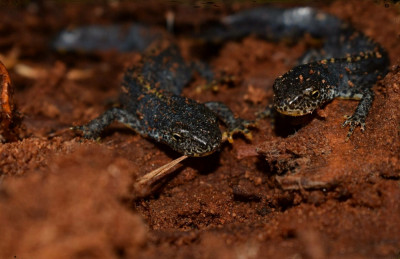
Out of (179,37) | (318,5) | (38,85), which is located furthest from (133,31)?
(318,5)

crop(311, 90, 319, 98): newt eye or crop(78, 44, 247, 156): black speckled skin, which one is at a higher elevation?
crop(311, 90, 319, 98): newt eye

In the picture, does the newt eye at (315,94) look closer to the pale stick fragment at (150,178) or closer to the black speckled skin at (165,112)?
the black speckled skin at (165,112)

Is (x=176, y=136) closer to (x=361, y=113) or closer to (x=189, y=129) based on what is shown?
(x=189, y=129)

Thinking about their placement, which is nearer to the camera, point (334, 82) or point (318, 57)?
point (334, 82)

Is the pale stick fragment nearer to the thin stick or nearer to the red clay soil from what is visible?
the thin stick

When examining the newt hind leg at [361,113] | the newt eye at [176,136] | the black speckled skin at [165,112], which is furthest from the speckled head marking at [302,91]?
the newt eye at [176,136]

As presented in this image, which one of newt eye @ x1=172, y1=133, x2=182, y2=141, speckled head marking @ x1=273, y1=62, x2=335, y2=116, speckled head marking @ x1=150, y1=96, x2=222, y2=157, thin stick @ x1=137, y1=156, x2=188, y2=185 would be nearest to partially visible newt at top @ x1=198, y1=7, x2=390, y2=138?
speckled head marking @ x1=273, y1=62, x2=335, y2=116

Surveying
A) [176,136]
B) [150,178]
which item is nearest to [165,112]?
[176,136]
